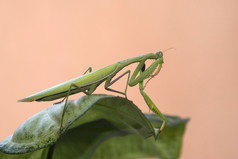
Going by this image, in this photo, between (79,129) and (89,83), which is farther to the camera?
(89,83)

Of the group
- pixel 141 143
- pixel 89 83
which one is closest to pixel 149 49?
pixel 89 83

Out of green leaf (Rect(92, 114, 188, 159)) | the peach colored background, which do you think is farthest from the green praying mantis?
the peach colored background

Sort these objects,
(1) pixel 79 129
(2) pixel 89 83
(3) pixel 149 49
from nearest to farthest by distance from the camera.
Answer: (1) pixel 79 129, (2) pixel 89 83, (3) pixel 149 49

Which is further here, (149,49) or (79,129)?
(149,49)

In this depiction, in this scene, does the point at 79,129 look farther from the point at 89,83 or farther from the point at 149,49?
the point at 149,49

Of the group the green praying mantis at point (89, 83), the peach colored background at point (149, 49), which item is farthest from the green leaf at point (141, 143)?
the peach colored background at point (149, 49)

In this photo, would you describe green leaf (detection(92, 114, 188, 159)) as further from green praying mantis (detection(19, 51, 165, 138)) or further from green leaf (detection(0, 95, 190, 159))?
green praying mantis (detection(19, 51, 165, 138))

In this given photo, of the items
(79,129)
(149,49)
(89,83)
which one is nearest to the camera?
(79,129)

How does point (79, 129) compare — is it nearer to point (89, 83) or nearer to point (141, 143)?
point (141, 143)

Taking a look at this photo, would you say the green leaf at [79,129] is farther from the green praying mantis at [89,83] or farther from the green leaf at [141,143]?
the green praying mantis at [89,83]
